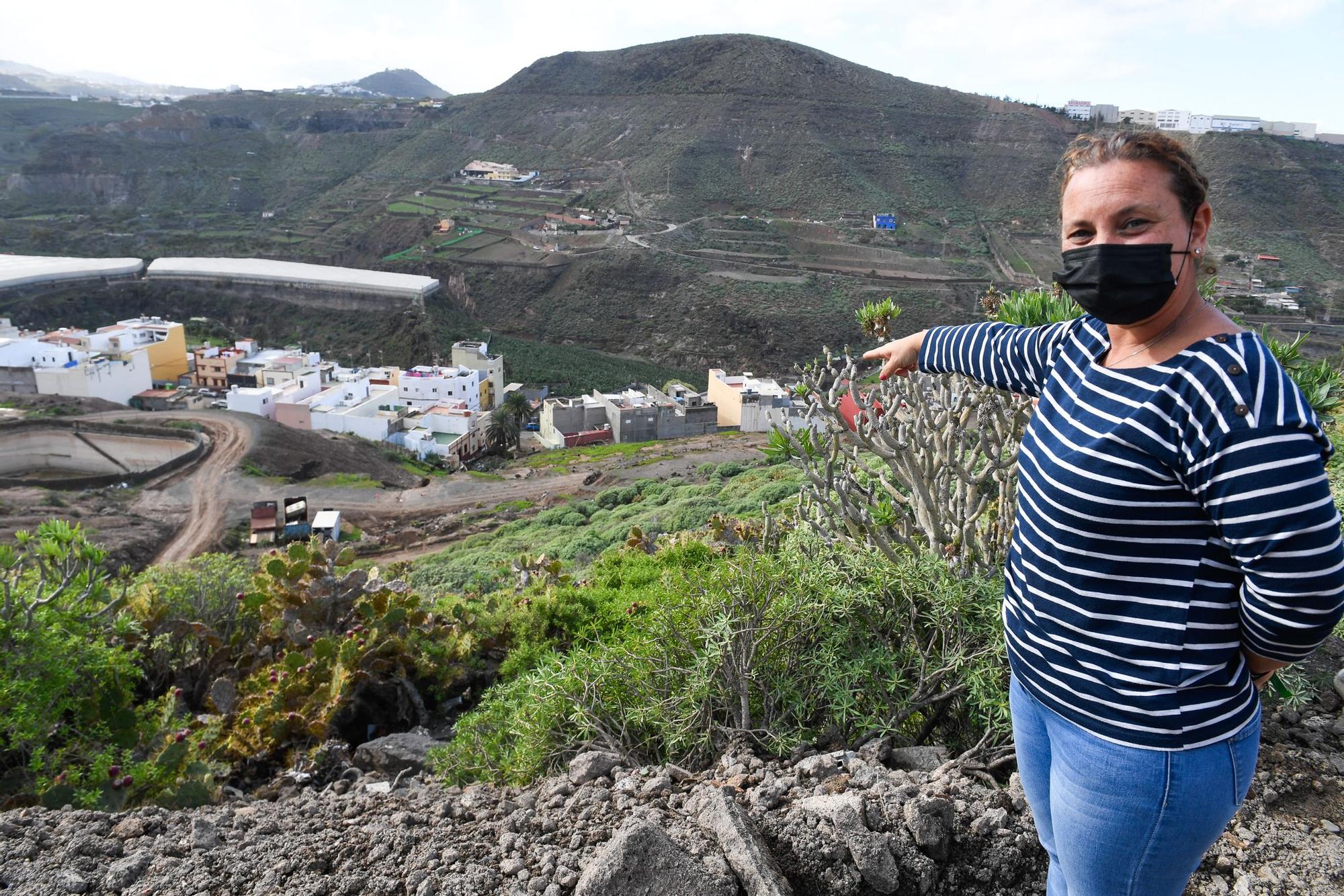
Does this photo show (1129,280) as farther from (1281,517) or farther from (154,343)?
(154,343)

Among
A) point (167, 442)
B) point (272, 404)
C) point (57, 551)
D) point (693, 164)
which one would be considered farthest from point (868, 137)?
point (57, 551)

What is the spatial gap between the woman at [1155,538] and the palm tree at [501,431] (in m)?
28.1

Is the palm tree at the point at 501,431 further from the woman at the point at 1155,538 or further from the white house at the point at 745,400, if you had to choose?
the woman at the point at 1155,538

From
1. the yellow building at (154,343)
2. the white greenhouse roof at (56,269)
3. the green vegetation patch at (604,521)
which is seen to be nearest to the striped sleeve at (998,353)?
the green vegetation patch at (604,521)

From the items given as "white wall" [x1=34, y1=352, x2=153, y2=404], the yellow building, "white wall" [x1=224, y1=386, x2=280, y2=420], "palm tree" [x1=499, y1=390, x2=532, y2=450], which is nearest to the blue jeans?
"palm tree" [x1=499, y1=390, x2=532, y2=450]

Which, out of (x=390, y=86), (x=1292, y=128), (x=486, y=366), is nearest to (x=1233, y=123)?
(x=1292, y=128)

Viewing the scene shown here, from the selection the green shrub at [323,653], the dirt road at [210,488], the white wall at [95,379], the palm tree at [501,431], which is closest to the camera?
the green shrub at [323,653]

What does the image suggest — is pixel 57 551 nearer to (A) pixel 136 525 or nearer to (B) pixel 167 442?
(A) pixel 136 525

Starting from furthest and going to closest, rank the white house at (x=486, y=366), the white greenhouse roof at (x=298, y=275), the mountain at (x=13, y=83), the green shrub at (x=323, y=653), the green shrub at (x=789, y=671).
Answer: the mountain at (x=13, y=83) < the white greenhouse roof at (x=298, y=275) < the white house at (x=486, y=366) < the green shrub at (x=323, y=653) < the green shrub at (x=789, y=671)

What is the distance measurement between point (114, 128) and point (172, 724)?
83.3 m

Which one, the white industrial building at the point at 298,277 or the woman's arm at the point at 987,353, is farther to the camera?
the white industrial building at the point at 298,277

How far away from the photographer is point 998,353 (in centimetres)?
179

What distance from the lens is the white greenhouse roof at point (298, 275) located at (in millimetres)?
44219

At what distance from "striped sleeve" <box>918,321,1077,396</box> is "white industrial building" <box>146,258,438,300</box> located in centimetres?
4475
